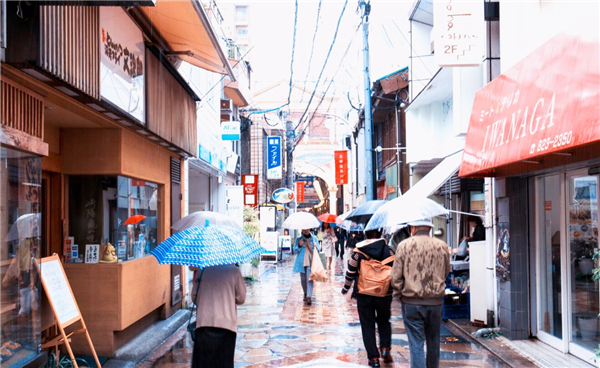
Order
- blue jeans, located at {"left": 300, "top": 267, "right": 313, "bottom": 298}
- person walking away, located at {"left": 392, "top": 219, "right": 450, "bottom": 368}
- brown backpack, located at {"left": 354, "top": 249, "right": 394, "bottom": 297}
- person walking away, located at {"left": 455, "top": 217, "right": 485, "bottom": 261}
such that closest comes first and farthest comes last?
person walking away, located at {"left": 392, "top": 219, "right": 450, "bottom": 368}
brown backpack, located at {"left": 354, "top": 249, "right": 394, "bottom": 297}
person walking away, located at {"left": 455, "top": 217, "right": 485, "bottom": 261}
blue jeans, located at {"left": 300, "top": 267, "right": 313, "bottom": 298}

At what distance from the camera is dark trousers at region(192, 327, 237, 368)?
5859mm

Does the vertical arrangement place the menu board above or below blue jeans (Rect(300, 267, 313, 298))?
above

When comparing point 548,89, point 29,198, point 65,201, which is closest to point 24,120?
point 29,198

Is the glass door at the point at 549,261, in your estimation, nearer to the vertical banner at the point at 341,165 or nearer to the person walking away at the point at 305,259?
the person walking away at the point at 305,259

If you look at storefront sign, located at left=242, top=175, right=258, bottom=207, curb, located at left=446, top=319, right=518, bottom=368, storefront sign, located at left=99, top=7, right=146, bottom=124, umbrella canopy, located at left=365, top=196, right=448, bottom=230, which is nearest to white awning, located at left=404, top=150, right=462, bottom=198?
curb, located at left=446, top=319, right=518, bottom=368

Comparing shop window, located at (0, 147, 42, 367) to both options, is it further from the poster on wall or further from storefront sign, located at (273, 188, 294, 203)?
storefront sign, located at (273, 188, 294, 203)

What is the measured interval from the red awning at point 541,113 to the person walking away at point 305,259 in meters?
5.20

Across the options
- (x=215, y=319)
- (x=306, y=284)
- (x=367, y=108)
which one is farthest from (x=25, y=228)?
(x=367, y=108)

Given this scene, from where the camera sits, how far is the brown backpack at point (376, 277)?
766cm

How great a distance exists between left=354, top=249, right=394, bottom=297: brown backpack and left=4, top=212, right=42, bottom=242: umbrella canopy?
3.98 metres

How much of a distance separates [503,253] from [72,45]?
23.4 feet

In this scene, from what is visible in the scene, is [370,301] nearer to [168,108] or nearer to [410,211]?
[410,211]

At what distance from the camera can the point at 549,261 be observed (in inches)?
350

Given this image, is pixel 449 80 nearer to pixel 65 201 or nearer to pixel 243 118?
pixel 65 201
